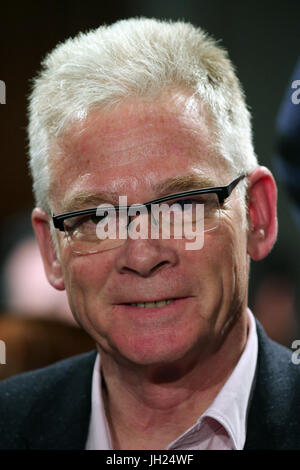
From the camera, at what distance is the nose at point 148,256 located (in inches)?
56.0

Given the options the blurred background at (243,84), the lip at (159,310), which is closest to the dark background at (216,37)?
the blurred background at (243,84)

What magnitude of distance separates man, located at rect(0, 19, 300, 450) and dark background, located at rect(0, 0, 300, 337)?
120cm

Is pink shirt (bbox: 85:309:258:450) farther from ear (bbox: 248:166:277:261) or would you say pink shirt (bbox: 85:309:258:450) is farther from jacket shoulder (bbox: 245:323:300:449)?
ear (bbox: 248:166:277:261)

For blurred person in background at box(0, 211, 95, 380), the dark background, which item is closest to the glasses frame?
blurred person in background at box(0, 211, 95, 380)

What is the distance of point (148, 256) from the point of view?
1.42 m

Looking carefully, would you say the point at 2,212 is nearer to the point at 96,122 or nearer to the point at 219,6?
the point at 219,6

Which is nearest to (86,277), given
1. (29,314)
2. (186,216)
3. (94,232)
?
(94,232)

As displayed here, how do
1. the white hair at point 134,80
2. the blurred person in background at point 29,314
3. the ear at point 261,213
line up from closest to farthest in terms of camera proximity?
1. the white hair at point 134,80
2. the ear at point 261,213
3. the blurred person in background at point 29,314

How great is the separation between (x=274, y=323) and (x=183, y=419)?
1.55 metres

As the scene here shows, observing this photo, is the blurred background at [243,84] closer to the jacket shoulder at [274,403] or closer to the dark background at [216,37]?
the dark background at [216,37]

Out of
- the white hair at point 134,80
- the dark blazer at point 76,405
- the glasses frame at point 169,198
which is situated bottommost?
the dark blazer at point 76,405

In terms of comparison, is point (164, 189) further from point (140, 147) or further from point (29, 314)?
point (29, 314)

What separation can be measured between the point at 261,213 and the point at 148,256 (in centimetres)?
38
